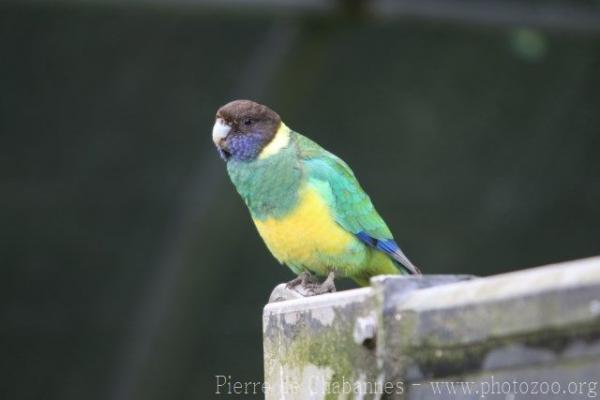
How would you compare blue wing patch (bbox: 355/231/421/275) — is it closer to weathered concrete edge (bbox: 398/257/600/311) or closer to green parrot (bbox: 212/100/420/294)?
green parrot (bbox: 212/100/420/294)

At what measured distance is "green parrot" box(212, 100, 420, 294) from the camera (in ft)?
13.9

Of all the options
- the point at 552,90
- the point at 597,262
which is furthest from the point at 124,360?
the point at 597,262

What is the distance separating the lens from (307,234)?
423 cm

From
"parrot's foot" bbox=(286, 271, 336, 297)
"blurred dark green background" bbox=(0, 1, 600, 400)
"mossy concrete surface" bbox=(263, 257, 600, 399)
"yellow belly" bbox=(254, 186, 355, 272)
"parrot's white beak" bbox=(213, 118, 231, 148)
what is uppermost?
"blurred dark green background" bbox=(0, 1, 600, 400)

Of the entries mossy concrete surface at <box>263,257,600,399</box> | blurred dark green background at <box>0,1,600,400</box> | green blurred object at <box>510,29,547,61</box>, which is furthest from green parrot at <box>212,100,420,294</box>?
green blurred object at <box>510,29,547,61</box>

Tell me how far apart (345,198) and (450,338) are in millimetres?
1999

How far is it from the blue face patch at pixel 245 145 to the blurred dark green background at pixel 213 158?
2309 mm

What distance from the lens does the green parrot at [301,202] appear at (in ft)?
13.9

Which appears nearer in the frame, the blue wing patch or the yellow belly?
the yellow belly

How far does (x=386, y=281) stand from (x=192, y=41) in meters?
5.14

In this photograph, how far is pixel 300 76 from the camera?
7148 mm

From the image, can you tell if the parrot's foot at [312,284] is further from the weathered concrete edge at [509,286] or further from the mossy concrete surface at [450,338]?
the weathered concrete edge at [509,286]

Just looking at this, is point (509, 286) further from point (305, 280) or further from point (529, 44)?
point (529, 44)

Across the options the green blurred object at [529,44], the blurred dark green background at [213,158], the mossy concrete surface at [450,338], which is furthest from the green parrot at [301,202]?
the green blurred object at [529,44]
